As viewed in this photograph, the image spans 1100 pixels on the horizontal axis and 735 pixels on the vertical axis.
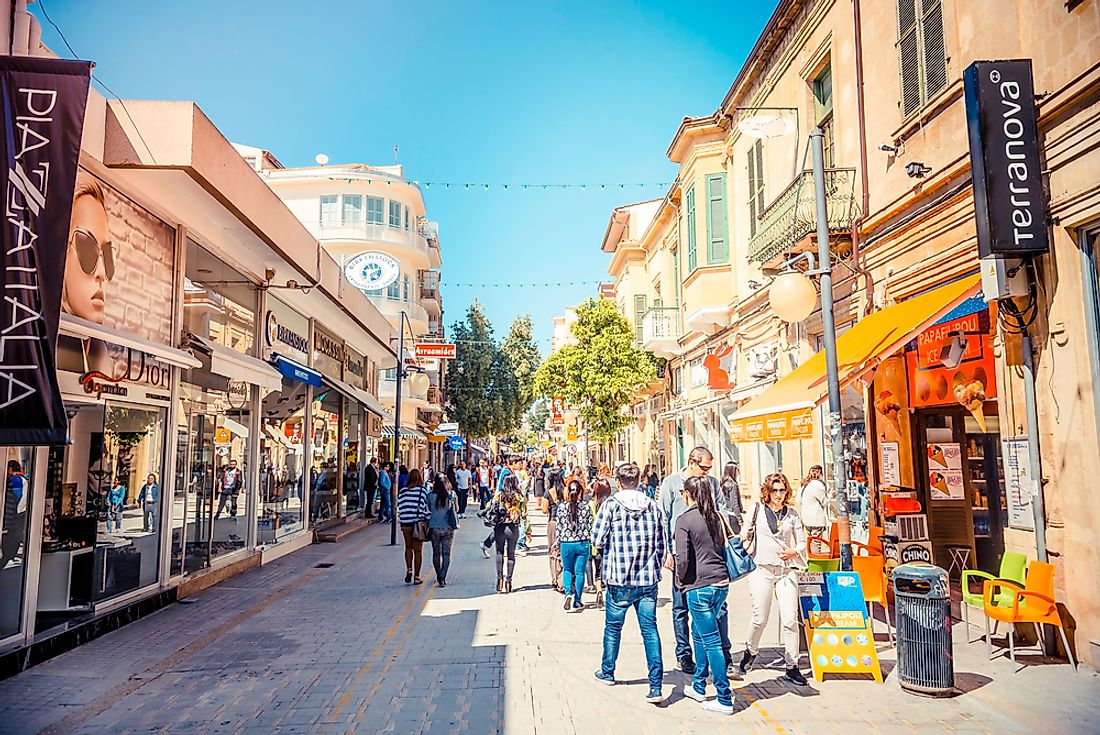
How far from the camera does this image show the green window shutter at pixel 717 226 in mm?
19188

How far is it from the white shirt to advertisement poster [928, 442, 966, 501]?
4.98ft

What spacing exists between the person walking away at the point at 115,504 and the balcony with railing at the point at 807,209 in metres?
10.0

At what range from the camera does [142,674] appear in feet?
23.1

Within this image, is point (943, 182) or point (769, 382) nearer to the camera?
point (943, 182)

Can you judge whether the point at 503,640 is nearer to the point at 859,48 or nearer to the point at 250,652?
the point at 250,652

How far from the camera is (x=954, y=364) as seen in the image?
31.8ft

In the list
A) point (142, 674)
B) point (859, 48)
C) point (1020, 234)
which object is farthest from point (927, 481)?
point (142, 674)

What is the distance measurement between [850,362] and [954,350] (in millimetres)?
1598

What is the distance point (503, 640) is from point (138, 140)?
252 inches

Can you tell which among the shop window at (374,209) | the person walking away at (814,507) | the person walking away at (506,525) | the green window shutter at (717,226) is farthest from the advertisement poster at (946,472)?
the shop window at (374,209)

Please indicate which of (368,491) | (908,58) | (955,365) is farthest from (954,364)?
(368,491)

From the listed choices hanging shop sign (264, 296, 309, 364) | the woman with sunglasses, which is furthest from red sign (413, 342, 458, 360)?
the woman with sunglasses

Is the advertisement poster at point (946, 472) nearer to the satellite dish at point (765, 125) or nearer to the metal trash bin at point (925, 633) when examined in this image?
the satellite dish at point (765, 125)

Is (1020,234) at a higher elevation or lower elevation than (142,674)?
higher
